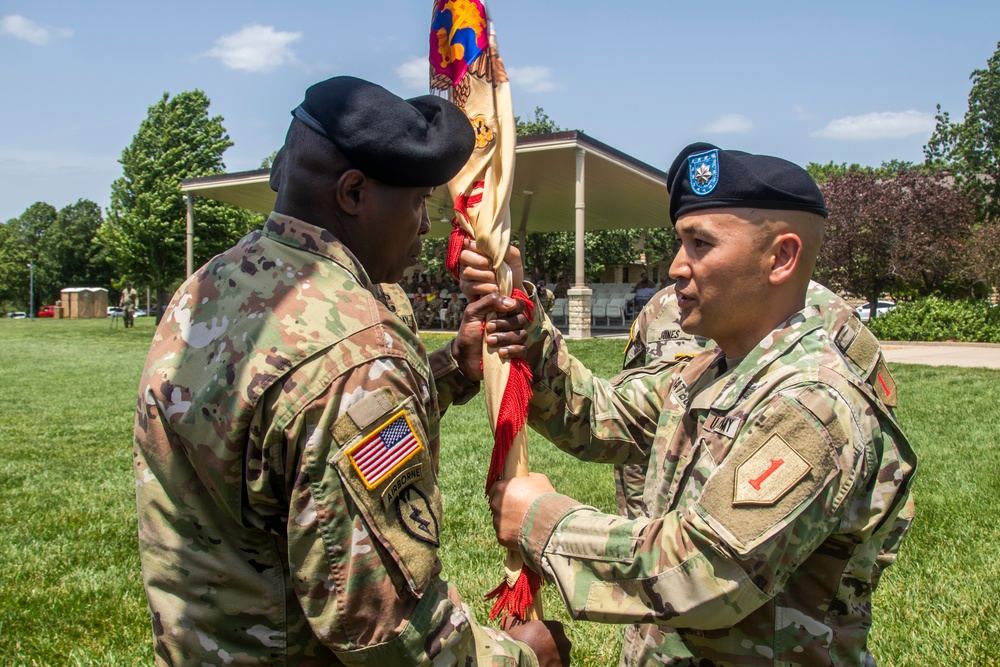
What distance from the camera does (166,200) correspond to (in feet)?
111

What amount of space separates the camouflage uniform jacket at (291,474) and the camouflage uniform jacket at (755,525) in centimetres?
39

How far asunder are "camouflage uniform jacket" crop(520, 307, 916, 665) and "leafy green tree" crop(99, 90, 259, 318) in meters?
33.8

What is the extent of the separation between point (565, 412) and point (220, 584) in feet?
4.82

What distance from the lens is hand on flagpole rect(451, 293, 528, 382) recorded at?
108 inches

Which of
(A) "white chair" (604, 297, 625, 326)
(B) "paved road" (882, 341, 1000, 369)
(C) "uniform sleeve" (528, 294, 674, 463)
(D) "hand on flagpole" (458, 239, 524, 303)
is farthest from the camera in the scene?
(A) "white chair" (604, 297, 625, 326)

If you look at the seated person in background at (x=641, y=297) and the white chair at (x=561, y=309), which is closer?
the seated person in background at (x=641, y=297)

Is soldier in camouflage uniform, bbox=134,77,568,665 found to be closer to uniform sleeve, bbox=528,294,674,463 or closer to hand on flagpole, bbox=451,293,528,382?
hand on flagpole, bbox=451,293,528,382

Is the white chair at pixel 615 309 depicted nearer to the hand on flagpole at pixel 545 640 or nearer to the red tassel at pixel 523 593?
the red tassel at pixel 523 593

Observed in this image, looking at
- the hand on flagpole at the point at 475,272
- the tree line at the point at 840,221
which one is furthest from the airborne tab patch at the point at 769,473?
the tree line at the point at 840,221

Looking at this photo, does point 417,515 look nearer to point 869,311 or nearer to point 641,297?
point 641,297

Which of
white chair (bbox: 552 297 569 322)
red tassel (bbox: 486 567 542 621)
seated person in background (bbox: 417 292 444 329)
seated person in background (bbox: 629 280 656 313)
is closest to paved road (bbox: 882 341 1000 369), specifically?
Result: seated person in background (bbox: 629 280 656 313)

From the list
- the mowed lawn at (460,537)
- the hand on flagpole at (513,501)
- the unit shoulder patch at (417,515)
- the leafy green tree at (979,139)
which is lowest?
the mowed lawn at (460,537)

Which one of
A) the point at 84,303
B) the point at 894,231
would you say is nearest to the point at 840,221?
the point at 894,231

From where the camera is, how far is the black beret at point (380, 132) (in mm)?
Result: 1877
